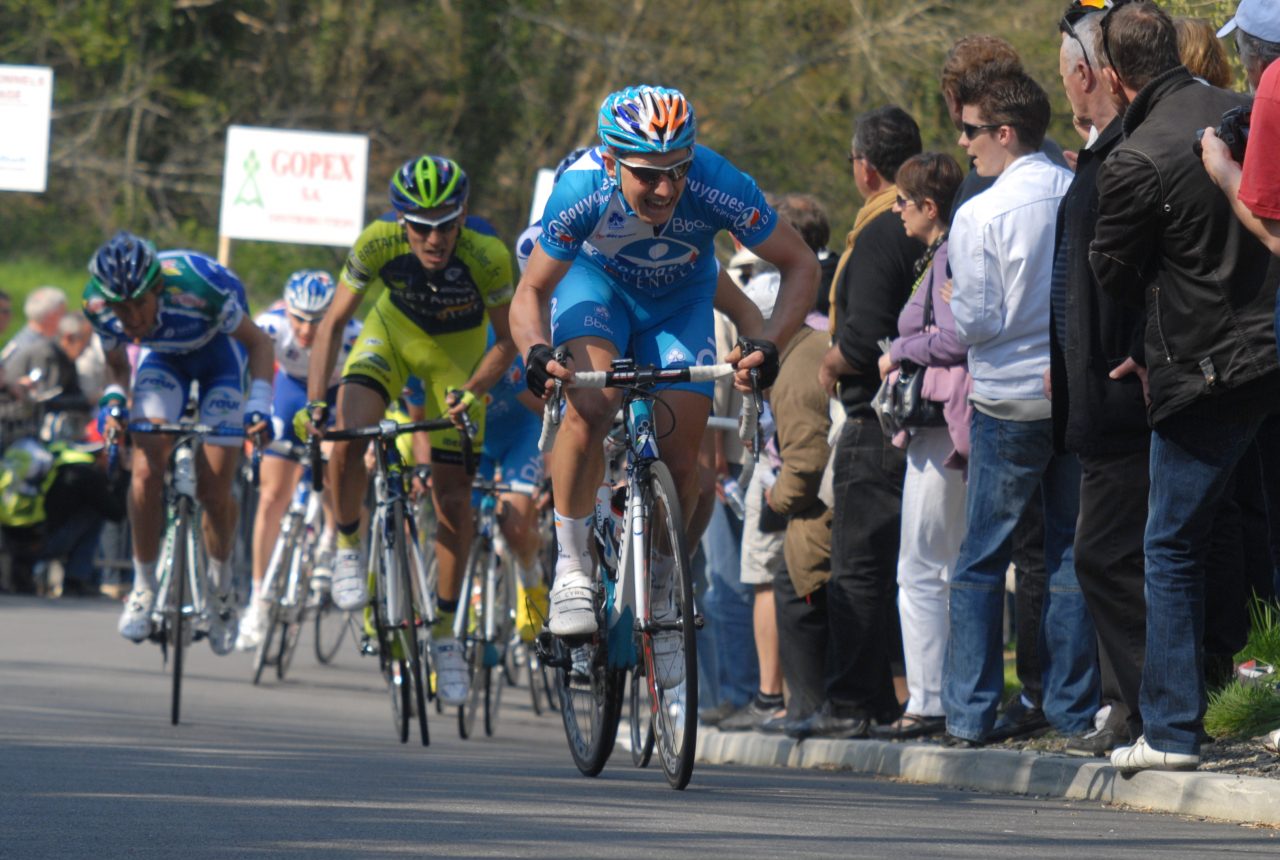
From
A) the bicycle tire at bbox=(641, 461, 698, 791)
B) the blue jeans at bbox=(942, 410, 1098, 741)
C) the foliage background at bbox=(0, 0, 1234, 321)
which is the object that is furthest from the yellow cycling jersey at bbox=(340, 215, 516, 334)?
the foliage background at bbox=(0, 0, 1234, 321)

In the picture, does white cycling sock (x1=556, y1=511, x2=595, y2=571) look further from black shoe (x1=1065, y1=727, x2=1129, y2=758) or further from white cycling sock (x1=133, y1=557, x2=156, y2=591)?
white cycling sock (x1=133, y1=557, x2=156, y2=591)

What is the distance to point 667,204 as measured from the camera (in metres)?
7.80

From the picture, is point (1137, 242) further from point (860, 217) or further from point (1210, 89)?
point (860, 217)

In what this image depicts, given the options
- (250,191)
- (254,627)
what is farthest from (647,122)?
(250,191)

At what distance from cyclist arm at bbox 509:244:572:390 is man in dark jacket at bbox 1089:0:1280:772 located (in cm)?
190

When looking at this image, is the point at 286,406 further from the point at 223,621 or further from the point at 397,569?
the point at 397,569

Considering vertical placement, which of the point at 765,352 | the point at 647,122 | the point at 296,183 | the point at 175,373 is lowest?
the point at 765,352

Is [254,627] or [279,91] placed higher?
[279,91]

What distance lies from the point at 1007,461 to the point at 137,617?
17.2 feet

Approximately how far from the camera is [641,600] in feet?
24.9

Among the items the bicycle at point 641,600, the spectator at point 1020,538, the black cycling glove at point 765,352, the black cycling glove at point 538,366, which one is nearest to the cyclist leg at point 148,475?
the bicycle at point 641,600

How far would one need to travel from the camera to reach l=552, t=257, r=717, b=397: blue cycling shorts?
26.3 feet

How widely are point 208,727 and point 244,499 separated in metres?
10.1

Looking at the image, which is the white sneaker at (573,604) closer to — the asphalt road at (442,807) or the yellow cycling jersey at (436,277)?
the asphalt road at (442,807)
